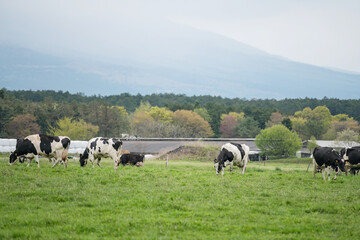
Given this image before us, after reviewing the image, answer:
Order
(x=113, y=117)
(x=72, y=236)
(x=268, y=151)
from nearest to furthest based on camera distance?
(x=72, y=236), (x=268, y=151), (x=113, y=117)

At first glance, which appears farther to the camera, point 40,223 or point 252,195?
point 252,195

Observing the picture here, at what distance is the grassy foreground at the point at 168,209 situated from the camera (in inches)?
434

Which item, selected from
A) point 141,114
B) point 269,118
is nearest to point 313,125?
point 269,118

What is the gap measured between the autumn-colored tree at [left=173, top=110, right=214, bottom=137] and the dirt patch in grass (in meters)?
56.1

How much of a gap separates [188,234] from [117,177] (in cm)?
963

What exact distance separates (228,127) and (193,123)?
1677 cm

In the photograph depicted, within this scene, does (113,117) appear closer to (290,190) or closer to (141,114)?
(141,114)

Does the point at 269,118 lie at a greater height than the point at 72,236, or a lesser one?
greater

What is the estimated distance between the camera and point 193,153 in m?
72.4

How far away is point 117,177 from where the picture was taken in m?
20.1

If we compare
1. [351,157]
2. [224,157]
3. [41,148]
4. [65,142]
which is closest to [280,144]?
[351,157]

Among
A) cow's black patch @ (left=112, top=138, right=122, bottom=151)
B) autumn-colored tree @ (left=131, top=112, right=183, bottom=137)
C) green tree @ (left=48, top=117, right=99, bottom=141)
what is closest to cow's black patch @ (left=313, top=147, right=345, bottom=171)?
cow's black patch @ (left=112, top=138, right=122, bottom=151)

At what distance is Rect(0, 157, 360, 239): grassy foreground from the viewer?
36.2 ft

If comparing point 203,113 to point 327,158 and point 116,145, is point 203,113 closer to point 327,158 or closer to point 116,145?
point 116,145
